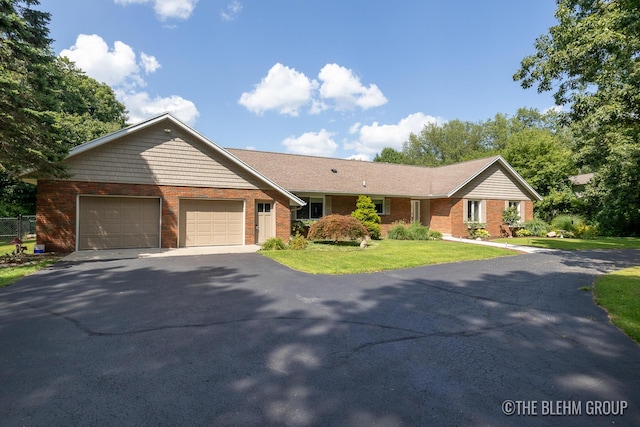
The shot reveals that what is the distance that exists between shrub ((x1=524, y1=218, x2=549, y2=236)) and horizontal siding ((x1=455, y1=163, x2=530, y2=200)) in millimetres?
2045

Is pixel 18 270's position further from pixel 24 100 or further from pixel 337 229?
pixel 337 229

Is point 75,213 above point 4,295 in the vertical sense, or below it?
above

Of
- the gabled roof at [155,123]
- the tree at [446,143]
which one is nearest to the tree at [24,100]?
the gabled roof at [155,123]

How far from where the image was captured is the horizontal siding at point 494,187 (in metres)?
21.9

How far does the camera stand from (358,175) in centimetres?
2270

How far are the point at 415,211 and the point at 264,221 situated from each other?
40.5 feet

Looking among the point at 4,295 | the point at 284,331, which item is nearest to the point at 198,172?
the point at 4,295

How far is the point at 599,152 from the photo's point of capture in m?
21.4

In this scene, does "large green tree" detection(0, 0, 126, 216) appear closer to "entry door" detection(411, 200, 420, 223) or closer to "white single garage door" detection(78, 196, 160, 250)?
"white single garage door" detection(78, 196, 160, 250)

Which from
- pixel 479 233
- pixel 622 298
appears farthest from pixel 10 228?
pixel 479 233

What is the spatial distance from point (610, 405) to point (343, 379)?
2.63 metres

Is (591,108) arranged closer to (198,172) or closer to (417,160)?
(198,172)

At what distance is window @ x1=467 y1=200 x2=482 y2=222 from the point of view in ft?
72.7

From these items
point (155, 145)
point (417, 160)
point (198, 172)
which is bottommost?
point (198, 172)
